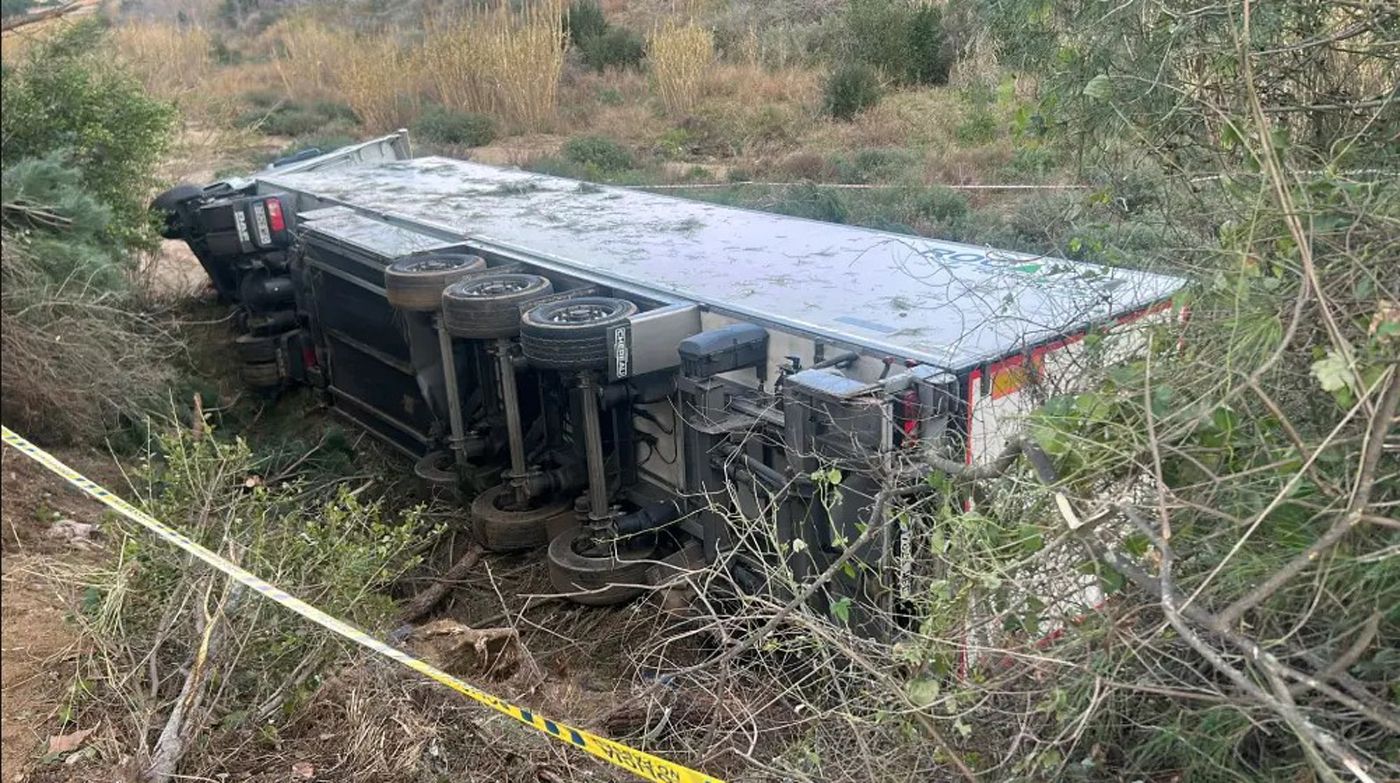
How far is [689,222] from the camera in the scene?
647 cm

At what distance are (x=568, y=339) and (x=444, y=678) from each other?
5.59ft

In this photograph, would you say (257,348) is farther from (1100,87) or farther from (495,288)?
(1100,87)

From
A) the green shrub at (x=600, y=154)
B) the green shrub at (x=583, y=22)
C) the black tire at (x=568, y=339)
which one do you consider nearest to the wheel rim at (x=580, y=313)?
the black tire at (x=568, y=339)

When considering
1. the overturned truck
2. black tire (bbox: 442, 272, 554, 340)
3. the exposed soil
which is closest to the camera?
the exposed soil

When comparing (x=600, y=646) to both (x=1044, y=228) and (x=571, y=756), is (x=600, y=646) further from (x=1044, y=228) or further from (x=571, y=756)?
(x=1044, y=228)

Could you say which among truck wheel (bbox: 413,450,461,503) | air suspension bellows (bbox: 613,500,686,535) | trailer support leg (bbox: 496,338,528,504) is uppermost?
trailer support leg (bbox: 496,338,528,504)

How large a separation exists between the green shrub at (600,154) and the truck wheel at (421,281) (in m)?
8.47

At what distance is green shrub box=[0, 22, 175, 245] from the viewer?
559 cm

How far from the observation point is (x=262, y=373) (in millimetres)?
7574

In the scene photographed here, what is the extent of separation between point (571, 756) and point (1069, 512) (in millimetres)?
1781

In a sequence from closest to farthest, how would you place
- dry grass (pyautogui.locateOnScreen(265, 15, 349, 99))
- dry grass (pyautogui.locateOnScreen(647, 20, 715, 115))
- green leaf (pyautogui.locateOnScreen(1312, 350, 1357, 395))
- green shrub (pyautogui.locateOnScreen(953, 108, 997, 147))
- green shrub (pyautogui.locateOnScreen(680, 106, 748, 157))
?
green leaf (pyautogui.locateOnScreen(1312, 350, 1357, 395)), green shrub (pyautogui.locateOnScreen(953, 108, 997, 147)), dry grass (pyautogui.locateOnScreen(647, 20, 715, 115)), green shrub (pyautogui.locateOnScreen(680, 106, 748, 157)), dry grass (pyautogui.locateOnScreen(265, 15, 349, 99))

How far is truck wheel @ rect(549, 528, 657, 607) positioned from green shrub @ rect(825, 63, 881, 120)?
9.03 meters

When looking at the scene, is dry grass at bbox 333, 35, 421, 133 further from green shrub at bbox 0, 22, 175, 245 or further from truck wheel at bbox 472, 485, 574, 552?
truck wheel at bbox 472, 485, 574, 552

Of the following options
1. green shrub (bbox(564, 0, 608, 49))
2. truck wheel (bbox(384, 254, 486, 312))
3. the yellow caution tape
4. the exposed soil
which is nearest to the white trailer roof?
truck wheel (bbox(384, 254, 486, 312))
